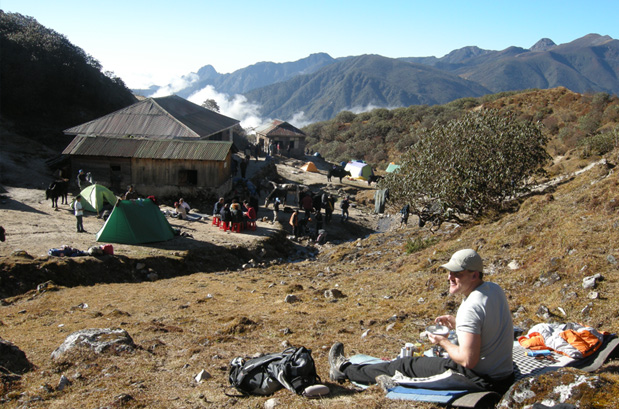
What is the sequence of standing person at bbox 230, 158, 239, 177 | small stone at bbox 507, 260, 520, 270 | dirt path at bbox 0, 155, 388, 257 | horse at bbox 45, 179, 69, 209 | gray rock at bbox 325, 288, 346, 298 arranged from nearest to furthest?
small stone at bbox 507, 260, 520, 270 < gray rock at bbox 325, 288, 346, 298 < dirt path at bbox 0, 155, 388, 257 < horse at bbox 45, 179, 69, 209 < standing person at bbox 230, 158, 239, 177

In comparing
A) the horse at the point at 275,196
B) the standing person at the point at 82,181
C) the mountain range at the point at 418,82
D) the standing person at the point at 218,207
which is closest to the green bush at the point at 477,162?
the standing person at the point at 218,207

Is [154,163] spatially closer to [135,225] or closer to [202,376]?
[135,225]

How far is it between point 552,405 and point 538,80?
146m

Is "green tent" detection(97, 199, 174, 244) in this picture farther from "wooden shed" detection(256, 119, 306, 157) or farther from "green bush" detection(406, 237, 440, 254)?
"wooden shed" detection(256, 119, 306, 157)

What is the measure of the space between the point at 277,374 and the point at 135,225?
433 inches

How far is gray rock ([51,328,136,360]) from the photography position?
5.85 m

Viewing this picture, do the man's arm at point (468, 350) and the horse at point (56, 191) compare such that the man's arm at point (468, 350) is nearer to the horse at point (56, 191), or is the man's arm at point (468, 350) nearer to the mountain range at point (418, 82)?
the horse at point (56, 191)

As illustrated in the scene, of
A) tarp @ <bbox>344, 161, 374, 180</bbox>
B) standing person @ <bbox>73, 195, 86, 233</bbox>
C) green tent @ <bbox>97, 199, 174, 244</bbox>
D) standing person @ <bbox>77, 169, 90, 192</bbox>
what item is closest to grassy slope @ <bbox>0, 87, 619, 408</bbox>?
green tent @ <bbox>97, 199, 174, 244</bbox>

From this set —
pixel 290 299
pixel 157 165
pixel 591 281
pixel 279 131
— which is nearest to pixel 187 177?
pixel 157 165

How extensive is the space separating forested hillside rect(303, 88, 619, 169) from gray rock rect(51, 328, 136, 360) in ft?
70.7

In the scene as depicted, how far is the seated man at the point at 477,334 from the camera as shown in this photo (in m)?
3.59

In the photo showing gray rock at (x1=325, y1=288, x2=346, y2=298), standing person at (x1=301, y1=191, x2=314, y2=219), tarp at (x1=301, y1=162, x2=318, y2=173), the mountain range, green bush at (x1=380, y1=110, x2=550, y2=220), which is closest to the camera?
gray rock at (x1=325, y1=288, x2=346, y2=298)

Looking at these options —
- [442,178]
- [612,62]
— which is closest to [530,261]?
[442,178]

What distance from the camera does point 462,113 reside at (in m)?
50.3
